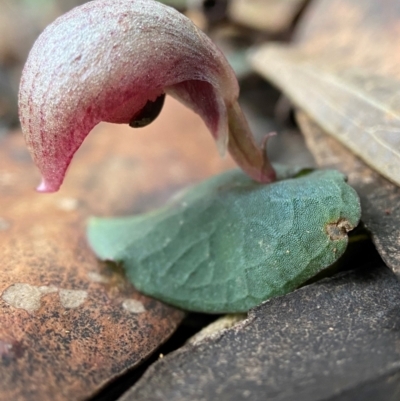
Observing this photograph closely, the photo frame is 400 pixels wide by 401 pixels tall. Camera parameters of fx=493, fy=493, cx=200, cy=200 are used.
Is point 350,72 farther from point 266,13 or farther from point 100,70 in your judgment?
point 100,70

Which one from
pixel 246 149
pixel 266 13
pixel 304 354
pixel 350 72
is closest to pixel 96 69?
pixel 246 149

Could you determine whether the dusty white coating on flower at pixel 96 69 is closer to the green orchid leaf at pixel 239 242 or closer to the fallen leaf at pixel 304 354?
the green orchid leaf at pixel 239 242

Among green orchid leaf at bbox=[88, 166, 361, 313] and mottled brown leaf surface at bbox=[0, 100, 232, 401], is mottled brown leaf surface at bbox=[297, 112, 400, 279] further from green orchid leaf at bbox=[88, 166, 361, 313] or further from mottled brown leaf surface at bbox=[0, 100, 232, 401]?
mottled brown leaf surface at bbox=[0, 100, 232, 401]

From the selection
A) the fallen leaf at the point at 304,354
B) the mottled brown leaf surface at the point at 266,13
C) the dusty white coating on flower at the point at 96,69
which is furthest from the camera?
the mottled brown leaf surface at the point at 266,13

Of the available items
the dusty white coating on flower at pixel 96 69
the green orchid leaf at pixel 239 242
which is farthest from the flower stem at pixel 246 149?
the dusty white coating on flower at pixel 96 69

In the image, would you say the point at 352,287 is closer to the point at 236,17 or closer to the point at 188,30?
the point at 188,30
